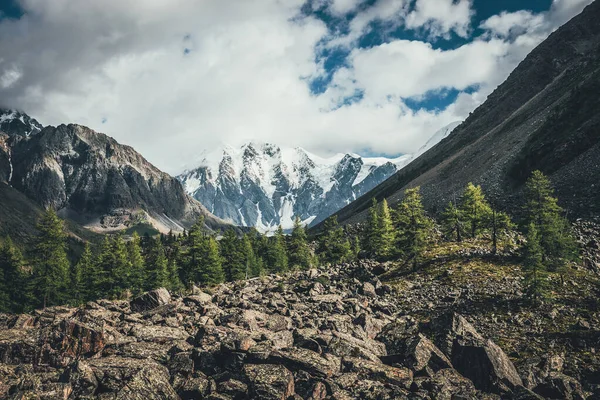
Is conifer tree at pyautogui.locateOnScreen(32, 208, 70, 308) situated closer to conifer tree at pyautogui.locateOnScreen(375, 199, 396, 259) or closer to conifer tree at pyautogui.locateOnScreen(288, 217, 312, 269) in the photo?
conifer tree at pyautogui.locateOnScreen(288, 217, 312, 269)

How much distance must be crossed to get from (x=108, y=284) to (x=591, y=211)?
77.7m

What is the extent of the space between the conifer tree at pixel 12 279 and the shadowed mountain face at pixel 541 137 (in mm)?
89250

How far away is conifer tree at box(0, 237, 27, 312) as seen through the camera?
68188 millimetres

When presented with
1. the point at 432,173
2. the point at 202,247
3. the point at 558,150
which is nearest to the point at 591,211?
the point at 558,150

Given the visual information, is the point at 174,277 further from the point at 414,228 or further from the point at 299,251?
the point at 414,228

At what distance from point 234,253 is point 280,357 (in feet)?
181

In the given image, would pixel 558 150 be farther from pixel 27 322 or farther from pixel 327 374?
pixel 27 322

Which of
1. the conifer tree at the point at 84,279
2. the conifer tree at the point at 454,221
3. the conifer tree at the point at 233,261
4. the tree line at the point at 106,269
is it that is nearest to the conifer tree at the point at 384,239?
the conifer tree at the point at 454,221

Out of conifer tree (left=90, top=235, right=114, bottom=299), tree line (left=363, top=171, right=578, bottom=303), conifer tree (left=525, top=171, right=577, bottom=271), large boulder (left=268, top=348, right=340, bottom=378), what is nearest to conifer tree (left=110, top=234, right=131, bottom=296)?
conifer tree (left=90, top=235, right=114, bottom=299)

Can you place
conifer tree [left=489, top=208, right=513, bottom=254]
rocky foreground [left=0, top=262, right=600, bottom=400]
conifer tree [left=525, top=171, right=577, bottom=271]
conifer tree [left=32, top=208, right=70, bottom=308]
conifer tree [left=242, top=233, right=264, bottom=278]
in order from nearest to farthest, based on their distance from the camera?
rocky foreground [left=0, top=262, right=600, bottom=400]
conifer tree [left=525, top=171, right=577, bottom=271]
conifer tree [left=489, top=208, right=513, bottom=254]
conifer tree [left=32, top=208, right=70, bottom=308]
conifer tree [left=242, top=233, right=264, bottom=278]

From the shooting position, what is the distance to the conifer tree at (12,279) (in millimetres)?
68188

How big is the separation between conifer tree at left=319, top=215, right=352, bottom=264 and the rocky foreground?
39649 mm

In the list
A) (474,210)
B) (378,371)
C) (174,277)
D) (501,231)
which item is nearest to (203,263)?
(174,277)

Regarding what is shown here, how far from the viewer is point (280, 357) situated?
66.8ft
